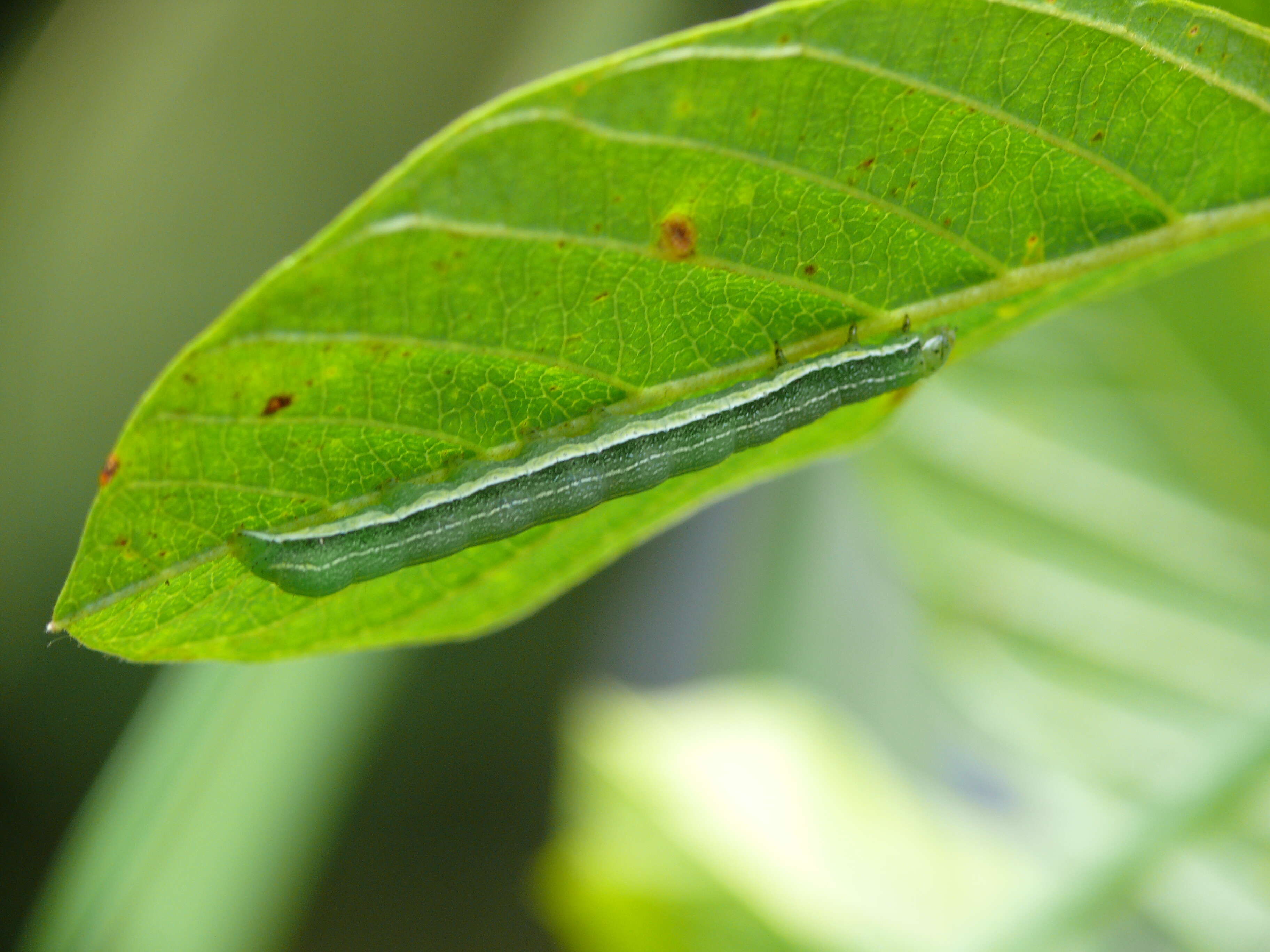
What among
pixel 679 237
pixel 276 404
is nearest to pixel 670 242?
pixel 679 237

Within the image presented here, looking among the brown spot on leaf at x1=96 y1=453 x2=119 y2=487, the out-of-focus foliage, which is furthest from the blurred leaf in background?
the brown spot on leaf at x1=96 y1=453 x2=119 y2=487

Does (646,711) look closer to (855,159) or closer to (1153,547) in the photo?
(1153,547)

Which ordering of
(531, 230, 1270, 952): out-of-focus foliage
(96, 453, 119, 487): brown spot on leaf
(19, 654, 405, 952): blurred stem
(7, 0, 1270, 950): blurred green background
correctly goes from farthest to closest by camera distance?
(19, 654, 405, 952): blurred stem, (7, 0, 1270, 950): blurred green background, (531, 230, 1270, 952): out-of-focus foliage, (96, 453, 119, 487): brown spot on leaf

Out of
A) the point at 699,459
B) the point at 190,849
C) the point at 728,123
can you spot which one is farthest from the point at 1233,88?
the point at 190,849

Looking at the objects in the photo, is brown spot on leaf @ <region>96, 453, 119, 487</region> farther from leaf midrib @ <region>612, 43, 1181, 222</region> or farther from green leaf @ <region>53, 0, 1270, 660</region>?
leaf midrib @ <region>612, 43, 1181, 222</region>

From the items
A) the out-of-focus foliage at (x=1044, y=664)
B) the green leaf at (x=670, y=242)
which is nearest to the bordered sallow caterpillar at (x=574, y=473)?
the green leaf at (x=670, y=242)

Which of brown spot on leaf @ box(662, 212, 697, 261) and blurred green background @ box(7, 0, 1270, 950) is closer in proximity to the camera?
brown spot on leaf @ box(662, 212, 697, 261)

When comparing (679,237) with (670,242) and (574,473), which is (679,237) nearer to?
(670,242)
